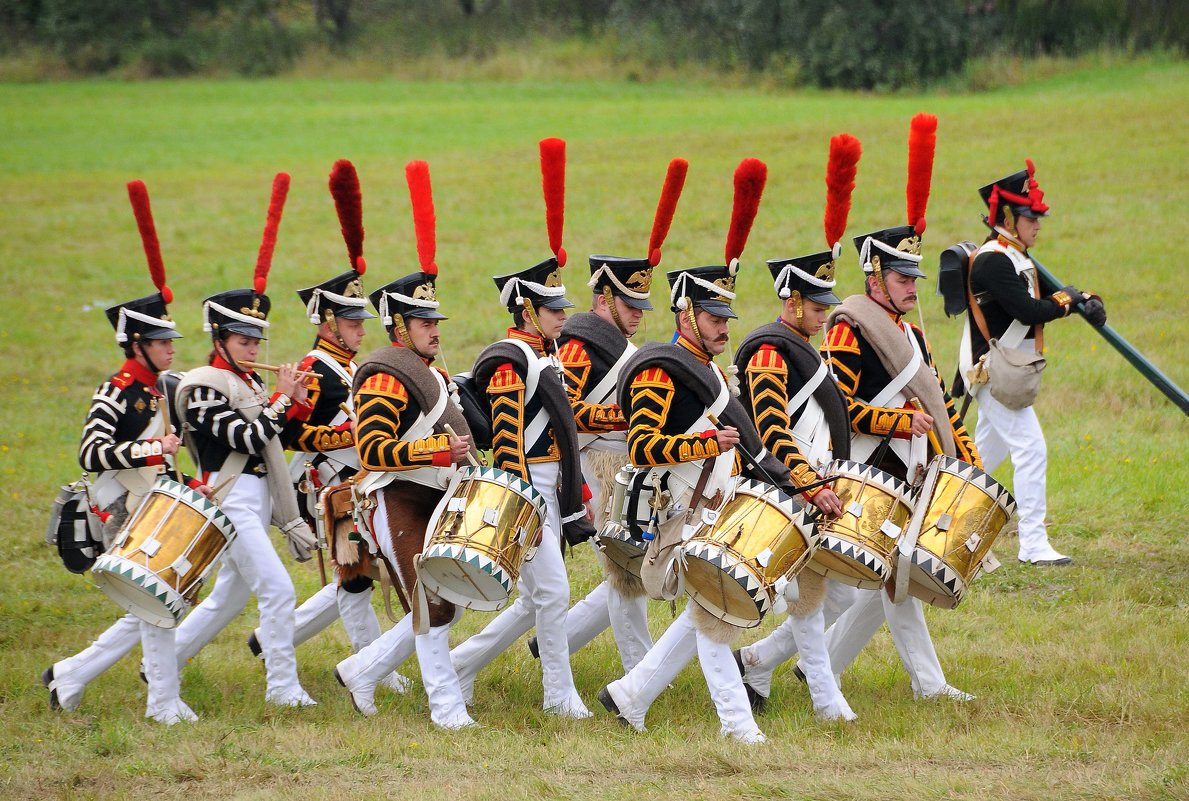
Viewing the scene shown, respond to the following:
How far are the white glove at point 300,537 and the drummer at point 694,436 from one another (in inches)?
79.7

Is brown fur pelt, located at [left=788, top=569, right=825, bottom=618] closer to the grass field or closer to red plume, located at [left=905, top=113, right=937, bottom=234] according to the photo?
the grass field

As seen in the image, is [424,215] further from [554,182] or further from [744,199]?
[744,199]

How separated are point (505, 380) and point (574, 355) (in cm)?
97

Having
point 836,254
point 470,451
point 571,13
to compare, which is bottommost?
point 571,13

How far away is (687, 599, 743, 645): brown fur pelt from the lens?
737cm

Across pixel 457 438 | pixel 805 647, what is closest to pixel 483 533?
pixel 457 438

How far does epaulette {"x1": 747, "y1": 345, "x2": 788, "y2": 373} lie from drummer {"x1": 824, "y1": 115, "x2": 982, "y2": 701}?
493 mm

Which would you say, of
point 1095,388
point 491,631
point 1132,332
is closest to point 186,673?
point 491,631

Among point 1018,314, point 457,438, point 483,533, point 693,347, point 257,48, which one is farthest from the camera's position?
point 257,48

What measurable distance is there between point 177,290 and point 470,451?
51.3 feet

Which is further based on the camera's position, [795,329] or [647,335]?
[647,335]

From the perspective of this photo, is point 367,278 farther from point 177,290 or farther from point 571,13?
point 571,13

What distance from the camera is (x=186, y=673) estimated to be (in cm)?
900

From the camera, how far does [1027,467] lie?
35.5 feet
